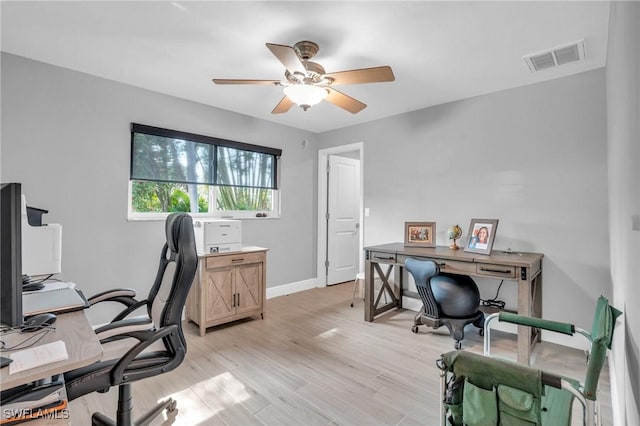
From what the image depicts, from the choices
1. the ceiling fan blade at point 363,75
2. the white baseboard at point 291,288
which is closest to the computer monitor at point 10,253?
the ceiling fan blade at point 363,75

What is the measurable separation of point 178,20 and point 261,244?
9.22ft

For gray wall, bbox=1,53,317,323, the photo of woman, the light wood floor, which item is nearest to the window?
gray wall, bbox=1,53,317,323

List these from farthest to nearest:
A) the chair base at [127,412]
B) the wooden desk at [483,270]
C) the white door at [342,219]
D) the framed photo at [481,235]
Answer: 1. the white door at [342,219]
2. the framed photo at [481,235]
3. the wooden desk at [483,270]
4. the chair base at [127,412]

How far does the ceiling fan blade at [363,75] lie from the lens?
211 centimetres

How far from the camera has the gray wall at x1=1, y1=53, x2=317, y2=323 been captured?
103 inches

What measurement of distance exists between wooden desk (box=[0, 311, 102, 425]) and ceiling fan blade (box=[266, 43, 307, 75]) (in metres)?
1.67

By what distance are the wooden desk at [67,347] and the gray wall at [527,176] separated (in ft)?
11.1

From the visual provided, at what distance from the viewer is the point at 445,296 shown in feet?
9.48

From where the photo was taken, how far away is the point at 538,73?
9.36 feet

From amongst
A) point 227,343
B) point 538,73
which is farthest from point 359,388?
point 538,73

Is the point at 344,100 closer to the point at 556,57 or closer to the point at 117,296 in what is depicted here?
the point at 556,57

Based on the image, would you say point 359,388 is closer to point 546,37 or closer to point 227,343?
point 227,343

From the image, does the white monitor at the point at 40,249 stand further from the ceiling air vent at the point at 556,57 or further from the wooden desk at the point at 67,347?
the ceiling air vent at the point at 556,57

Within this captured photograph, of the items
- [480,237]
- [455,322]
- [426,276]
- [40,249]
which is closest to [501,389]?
[426,276]
